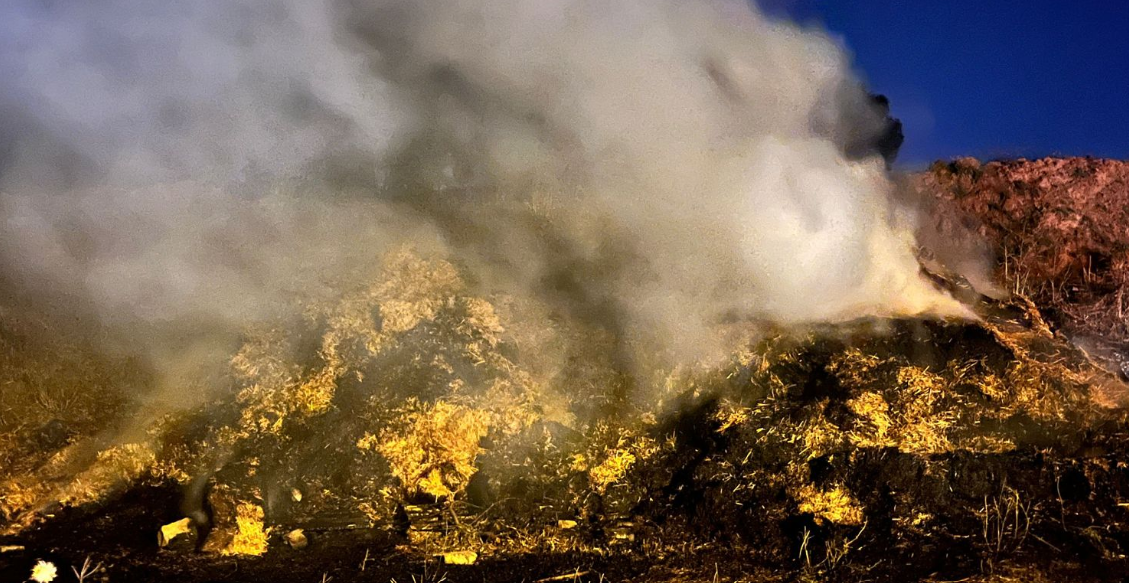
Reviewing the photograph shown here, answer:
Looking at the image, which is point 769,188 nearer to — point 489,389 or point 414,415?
point 489,389

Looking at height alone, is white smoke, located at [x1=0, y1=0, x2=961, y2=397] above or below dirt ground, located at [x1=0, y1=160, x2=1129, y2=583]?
above

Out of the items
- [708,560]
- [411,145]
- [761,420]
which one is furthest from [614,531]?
[411,145]

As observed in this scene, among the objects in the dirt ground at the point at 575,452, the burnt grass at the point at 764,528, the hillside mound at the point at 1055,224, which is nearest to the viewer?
the burnt grass at the point at 764,528

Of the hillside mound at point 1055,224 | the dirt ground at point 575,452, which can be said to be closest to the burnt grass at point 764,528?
the dirt ground at point 575,452

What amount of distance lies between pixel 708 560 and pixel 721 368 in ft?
4.73

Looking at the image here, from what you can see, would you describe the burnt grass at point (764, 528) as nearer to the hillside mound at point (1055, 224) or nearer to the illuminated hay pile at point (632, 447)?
the illuminated hay pile at point (632, 447)

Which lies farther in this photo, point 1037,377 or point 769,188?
point 769,188

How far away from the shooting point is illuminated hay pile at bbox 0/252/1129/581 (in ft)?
14.4

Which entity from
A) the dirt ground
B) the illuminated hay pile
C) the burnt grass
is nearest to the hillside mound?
A: the dirt ground

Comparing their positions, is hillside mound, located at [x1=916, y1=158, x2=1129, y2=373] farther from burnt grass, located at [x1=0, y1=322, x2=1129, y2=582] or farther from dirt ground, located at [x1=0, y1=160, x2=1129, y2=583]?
burnt grass, located at [x1=0, y1=322, x2=1129, y2=582]

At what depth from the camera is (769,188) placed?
5.33 m

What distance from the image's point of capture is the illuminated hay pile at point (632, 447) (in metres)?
4.38

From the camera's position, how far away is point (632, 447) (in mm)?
4824

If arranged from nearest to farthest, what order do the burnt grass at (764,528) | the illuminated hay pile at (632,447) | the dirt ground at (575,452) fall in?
the burnt grass at (764,528)
the dirt ground at (575,452)
the illuminated hay pile at (632,447)
